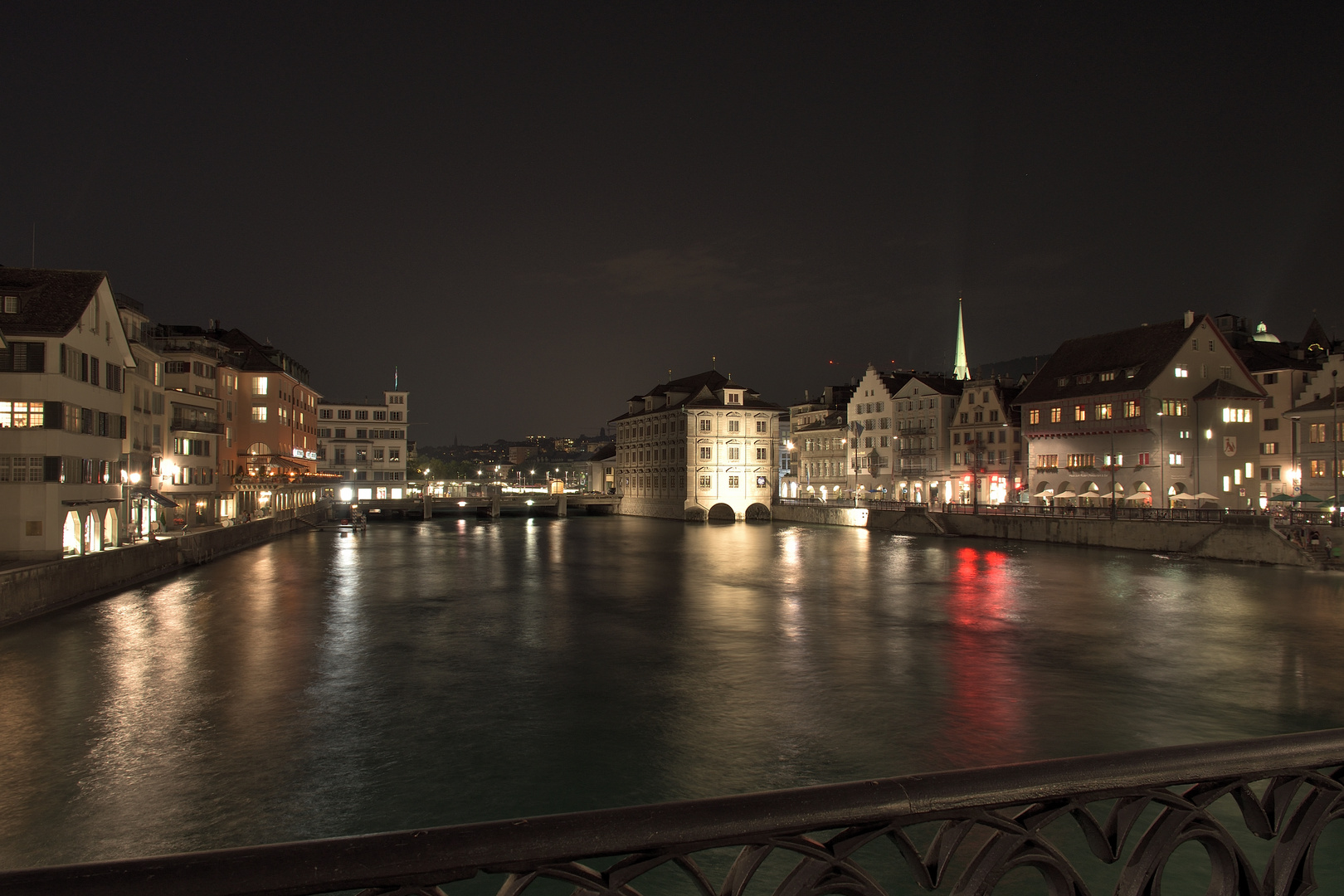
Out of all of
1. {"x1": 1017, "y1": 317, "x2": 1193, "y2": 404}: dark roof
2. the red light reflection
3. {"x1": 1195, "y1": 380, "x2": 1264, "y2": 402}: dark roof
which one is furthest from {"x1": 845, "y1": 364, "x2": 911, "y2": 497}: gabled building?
the red light reflection

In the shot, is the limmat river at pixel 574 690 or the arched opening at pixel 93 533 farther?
the arched opening at pixel 93 533

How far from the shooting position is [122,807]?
13.9 meters

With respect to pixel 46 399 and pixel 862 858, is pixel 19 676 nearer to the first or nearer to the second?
pixel 46 399

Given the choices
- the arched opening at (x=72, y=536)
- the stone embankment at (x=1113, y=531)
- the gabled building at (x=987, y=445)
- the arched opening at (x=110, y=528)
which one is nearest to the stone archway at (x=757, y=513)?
the stone embankment at (x=1113, y=531)

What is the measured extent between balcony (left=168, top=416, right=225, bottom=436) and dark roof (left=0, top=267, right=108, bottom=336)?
84.7 feet

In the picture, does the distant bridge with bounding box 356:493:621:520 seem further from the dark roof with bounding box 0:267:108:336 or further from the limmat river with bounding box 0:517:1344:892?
the dark roof with bounding box 0:267:108:336

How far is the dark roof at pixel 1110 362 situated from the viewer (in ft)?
211

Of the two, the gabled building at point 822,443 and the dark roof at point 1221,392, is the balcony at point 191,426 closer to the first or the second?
the gabled building at point 822,443

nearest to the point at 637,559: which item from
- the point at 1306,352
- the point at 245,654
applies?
the point at 245,654

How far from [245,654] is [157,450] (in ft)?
127

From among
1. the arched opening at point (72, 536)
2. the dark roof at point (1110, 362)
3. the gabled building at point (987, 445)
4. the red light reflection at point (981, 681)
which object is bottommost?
the red light reflection at point (981, 681)

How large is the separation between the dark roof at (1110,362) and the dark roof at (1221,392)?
3.72m

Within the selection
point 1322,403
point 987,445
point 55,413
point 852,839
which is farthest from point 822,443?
point 852,839

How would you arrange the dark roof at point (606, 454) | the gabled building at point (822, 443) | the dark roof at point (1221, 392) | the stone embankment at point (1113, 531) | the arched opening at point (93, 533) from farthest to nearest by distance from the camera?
the dark roof at point (606, 454) < the gabled building at point (822, 443) < the dark roof at point (1221, 392) < the stone embankment at point (1113, 531) < the arched opening at point (93, 533)
